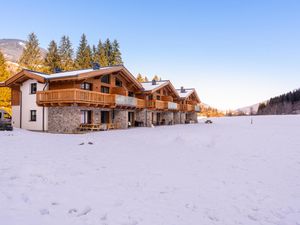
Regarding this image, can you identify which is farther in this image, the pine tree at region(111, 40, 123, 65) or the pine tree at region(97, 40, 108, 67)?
the pine tree at region(111, 40, 123, 65)

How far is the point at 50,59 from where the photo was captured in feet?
160

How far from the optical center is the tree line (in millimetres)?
47969

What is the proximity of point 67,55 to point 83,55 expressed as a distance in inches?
172

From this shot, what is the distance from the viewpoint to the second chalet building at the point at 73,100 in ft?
72.3

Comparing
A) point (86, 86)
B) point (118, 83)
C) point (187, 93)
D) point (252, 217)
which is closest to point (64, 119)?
point (86, 86)

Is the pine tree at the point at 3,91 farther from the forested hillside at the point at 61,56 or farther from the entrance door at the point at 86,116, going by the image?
the entrance door at the point at 86,116

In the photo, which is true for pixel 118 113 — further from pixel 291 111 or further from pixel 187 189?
pixel 291 111

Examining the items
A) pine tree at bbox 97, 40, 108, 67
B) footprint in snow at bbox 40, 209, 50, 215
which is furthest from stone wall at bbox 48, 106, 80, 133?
pine tree at bbox 97, 40, 108, 67

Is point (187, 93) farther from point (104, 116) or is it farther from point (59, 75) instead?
point (59, 75)

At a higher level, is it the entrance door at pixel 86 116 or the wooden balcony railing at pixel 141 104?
the wooden balcony railing at pixel 141 104

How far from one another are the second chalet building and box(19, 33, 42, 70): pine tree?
23.7m

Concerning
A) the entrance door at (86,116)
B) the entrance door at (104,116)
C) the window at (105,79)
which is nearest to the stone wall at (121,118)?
the entrance door at (104,116)

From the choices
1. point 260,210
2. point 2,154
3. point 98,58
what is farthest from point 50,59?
point 260,210

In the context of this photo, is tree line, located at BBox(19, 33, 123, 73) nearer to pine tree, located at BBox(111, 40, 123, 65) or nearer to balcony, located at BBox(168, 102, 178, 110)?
pine tree, located at BBox(111, 40, 123, 65)
